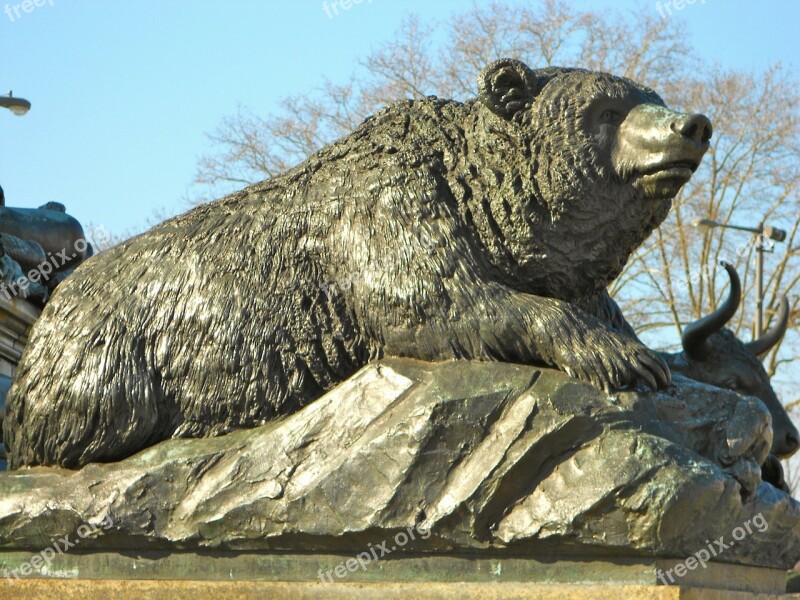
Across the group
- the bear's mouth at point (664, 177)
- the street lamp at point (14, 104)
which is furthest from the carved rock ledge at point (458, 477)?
the street lamp at point (14, 104)

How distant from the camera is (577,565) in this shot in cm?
388

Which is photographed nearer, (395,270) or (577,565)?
(577,565)

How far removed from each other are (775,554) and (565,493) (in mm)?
1119

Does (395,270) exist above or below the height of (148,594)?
above

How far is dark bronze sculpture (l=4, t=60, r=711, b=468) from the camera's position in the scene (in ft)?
13.9

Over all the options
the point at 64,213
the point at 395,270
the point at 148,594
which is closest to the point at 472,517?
the point at 395,270

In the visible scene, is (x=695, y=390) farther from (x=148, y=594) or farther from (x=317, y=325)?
(x=148, y=594)

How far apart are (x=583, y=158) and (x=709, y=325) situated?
2273 millimetres

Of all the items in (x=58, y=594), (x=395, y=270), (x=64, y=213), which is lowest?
(x=58, y=594)

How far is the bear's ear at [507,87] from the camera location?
439 cm

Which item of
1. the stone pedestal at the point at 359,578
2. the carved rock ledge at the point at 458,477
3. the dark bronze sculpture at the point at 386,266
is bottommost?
the stone pedestal at the point at 359,578

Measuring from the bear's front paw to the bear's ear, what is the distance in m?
0.89

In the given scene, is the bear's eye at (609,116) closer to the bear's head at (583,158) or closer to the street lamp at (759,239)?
the bear's head at (583,158)

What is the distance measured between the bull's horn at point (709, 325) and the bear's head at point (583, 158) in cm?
195
